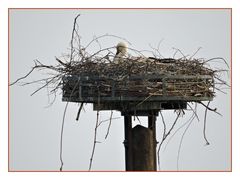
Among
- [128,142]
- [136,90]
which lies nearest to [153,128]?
[128,142]

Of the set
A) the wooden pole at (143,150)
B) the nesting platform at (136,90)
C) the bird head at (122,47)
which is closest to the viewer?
the nesting platform at (136,90)

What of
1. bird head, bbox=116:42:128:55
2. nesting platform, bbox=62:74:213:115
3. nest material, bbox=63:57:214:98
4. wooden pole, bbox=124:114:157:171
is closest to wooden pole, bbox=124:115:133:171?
wooden pole, bbox=124:114:157:171

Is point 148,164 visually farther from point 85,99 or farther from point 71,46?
point 71,46

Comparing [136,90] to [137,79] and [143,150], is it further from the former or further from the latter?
[143,150]

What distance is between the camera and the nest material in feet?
12.8

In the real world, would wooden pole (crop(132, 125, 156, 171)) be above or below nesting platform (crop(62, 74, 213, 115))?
below

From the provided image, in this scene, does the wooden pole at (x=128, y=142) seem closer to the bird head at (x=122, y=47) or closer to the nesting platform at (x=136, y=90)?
the nesting platform at (x=136, y=90)

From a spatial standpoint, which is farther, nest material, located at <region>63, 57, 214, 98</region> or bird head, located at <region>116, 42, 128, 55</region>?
bird head, located at <region>116, 42, 128, 55</region>

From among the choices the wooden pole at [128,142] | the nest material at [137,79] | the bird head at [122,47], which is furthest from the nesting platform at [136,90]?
the bird head at [122,47]

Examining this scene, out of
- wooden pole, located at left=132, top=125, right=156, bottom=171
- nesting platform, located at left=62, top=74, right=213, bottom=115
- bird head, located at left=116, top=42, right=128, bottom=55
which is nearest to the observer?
nesting platform, located at left=62, top=74, right=213, bottom=115

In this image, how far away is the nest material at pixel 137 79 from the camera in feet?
12.8

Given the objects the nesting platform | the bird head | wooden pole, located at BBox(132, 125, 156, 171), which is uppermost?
the bird head

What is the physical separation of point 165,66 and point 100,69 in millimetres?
537

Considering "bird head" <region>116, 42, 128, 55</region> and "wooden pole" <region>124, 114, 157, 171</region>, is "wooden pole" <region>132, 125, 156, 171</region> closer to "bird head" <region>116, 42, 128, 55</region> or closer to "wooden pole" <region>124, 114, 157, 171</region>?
"wooden pole" <region>124, 114, 157, 171</region>
